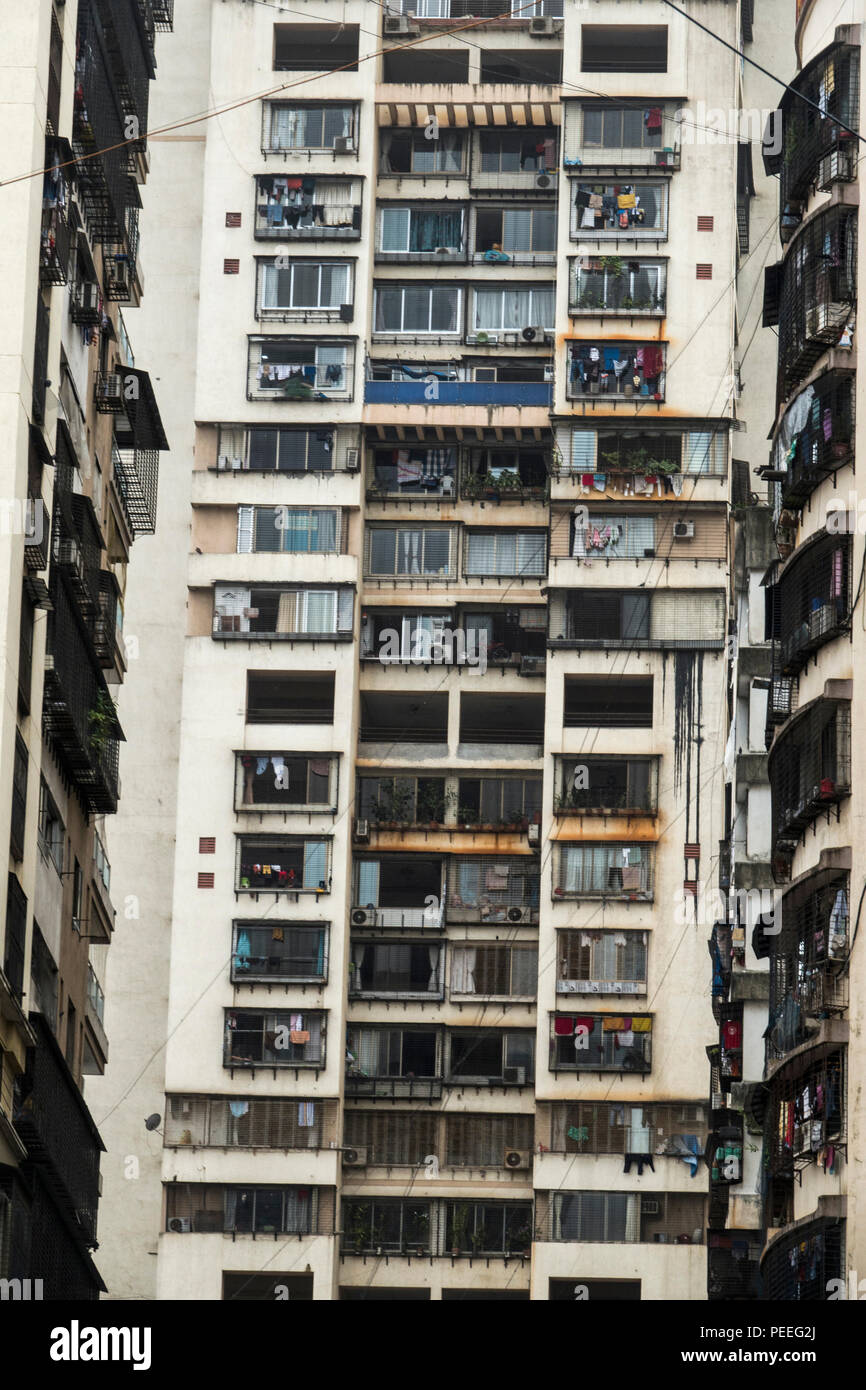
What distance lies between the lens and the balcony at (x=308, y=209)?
257 ft

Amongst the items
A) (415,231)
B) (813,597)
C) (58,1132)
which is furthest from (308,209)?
(58,1132)

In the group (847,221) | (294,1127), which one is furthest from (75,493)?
(294,1127)

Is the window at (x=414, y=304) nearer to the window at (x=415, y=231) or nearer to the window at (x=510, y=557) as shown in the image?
the window at (x=415, y=231)

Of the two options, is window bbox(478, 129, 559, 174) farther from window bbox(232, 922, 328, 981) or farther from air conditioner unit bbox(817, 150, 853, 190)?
air conditioner unit bbox(817, 150, 853, 190)

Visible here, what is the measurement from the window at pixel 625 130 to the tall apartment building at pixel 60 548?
28435 millimetres

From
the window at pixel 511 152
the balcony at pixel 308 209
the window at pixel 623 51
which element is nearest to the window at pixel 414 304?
the balcony at pixel 308 209

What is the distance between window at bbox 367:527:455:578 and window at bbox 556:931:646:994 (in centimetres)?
1222

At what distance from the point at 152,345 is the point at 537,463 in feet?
44.5

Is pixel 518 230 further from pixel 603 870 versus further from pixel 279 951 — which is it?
pixel 279 951

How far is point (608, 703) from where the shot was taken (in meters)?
76.8

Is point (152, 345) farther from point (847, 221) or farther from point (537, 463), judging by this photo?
point (847, 221)

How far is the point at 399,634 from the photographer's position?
77.7m

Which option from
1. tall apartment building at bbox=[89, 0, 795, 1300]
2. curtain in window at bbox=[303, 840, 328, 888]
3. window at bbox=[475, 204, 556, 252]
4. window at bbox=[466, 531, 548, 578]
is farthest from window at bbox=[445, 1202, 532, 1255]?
window at bbox=[475, 204, 556, 252]
